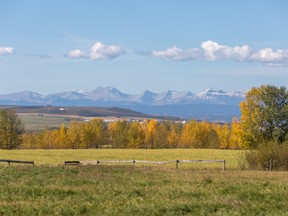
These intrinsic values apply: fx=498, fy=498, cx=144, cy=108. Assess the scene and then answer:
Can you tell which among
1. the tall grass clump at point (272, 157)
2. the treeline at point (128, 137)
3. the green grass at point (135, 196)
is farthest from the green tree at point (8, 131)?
the green grass at point (135, 196)

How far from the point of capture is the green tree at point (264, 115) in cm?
8050

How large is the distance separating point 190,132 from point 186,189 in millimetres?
116268

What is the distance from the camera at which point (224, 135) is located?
128 meters

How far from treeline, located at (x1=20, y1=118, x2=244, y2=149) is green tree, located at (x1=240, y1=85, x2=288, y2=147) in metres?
34.5

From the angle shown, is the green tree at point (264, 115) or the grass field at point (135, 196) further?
the green tree at point (264, 115)

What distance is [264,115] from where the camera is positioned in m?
81.9

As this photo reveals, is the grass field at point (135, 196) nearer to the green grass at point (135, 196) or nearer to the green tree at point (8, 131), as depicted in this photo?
the green grass at point (135, 196)

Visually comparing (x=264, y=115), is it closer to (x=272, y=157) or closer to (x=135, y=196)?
(x=272, y=157)

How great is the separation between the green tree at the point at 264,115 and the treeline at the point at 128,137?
3445 cm

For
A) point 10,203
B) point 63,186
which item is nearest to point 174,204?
point 10,203

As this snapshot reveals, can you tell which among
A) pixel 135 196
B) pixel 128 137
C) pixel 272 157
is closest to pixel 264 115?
pixel 272 157

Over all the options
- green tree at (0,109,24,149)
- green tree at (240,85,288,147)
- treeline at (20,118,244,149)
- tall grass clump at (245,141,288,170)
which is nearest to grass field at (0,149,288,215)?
tall grass clump at (245,141,288,170)

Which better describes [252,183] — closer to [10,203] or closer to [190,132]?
[10,203]

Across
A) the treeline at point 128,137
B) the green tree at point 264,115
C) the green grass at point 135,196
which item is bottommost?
the treeline at point 128,137
